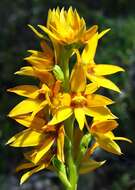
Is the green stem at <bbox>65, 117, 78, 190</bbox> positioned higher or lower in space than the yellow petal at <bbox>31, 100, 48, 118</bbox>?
lower

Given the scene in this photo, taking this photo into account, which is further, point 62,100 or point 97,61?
point 97,61

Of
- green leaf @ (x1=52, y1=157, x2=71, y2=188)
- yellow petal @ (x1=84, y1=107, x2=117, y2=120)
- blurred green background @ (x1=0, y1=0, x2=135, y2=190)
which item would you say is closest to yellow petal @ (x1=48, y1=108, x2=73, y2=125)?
yellow petal @ (x1=84, y1=107, x2=117, y2=120)

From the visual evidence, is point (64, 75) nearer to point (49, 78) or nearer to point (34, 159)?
point (49, 78)

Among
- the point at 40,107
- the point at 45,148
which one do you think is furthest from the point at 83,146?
the point at 40,107

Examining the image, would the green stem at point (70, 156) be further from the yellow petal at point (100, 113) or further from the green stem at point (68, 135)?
the yellow petal at point (100, 113)

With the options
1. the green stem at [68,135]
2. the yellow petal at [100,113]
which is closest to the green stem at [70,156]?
the green stem at [68,135]

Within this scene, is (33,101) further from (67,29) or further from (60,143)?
(67,29)

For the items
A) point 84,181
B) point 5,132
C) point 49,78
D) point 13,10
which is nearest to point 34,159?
point 49,78

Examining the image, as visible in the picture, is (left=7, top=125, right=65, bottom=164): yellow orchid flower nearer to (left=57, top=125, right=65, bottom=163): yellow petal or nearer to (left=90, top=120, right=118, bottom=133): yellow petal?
(left=57, top=125, right=65, bottom=163): yellow petal
